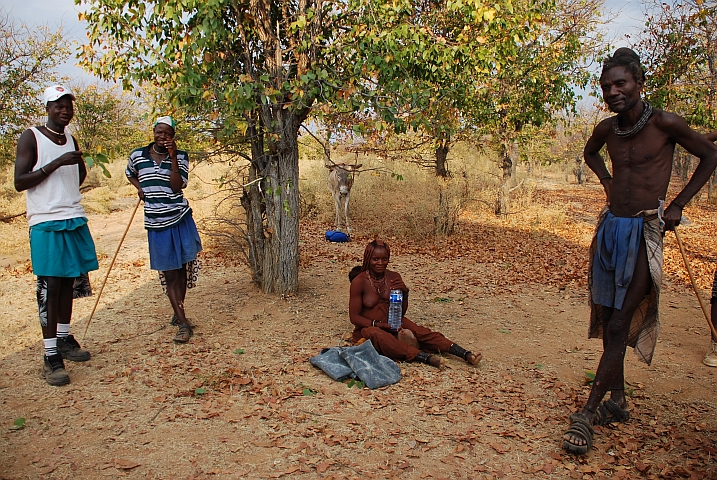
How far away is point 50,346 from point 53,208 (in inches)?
37.8

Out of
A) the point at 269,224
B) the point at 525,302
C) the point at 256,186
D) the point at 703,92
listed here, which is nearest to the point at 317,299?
the point at 269,224

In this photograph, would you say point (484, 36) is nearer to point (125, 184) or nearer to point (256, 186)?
point (256, 186)

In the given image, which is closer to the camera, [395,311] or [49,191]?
[49,191]

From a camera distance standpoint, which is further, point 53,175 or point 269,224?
point 269,224

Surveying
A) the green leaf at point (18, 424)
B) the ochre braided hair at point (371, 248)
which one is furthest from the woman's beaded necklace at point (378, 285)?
the green leaf at point (18, 424)

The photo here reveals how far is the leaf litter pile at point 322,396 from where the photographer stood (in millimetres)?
2896

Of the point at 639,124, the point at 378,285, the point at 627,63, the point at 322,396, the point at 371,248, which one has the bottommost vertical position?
the point at 322,396

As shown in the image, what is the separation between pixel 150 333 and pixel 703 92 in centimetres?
727

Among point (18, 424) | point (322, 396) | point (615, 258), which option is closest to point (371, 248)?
point (322, 396)

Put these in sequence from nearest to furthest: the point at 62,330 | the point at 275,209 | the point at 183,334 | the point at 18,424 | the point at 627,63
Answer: the point at 627,63 < the point at 18,424 < the point at 62,330 < the point at 183,334 < the point at 275,209

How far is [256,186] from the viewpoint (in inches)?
224

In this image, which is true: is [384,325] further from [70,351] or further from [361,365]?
[70,351]

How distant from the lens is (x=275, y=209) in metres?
5.67

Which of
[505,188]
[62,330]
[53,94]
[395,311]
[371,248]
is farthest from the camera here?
[505,188]
